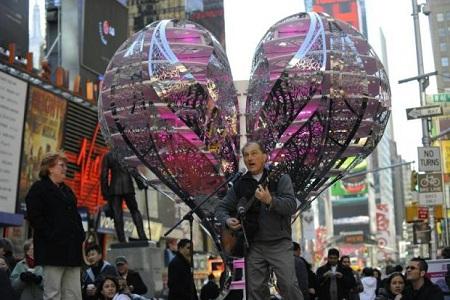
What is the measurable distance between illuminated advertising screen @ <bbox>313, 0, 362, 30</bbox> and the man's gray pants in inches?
6364

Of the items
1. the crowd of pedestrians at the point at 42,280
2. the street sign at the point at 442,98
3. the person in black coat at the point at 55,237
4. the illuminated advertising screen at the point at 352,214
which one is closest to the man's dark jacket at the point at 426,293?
the crowd of pedestrians at the point at 42,280

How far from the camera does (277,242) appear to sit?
586 cm

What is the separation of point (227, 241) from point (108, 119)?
4.55 metres

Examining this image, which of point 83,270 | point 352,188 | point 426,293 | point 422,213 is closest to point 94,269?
point 83,270

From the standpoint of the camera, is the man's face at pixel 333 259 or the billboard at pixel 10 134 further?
the billboard at pixel 10 134

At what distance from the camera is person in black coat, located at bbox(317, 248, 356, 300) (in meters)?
10.6

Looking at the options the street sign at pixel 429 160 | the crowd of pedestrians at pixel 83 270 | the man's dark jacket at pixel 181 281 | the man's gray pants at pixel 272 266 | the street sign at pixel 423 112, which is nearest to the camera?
the man's gray pants at pixel 272 266

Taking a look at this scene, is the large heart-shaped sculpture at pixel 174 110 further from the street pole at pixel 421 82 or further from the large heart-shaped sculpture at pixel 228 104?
the street pole at pixel 421 82

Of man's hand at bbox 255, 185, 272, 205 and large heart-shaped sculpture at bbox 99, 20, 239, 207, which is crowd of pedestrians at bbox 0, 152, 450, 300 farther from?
large heart-shaped sculpture at bbox 99, 20, 239, 207

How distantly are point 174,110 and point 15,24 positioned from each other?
21.5 meters

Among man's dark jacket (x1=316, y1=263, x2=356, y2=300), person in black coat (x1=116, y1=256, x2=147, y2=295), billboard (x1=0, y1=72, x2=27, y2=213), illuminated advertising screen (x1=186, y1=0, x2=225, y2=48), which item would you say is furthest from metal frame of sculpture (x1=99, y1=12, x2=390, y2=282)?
illuminated advertising screen (x1=186, y1=0, x2=225, y2=48)

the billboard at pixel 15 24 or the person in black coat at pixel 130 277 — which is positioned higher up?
the billboard at pixel 15 24

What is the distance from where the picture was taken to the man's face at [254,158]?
5.93 meters

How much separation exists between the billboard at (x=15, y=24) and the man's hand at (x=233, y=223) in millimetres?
24152
